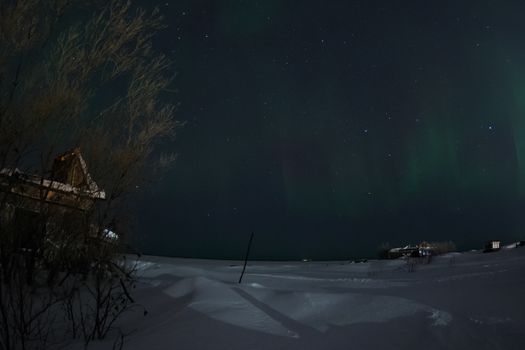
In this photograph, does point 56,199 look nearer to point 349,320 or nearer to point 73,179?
point 73,179

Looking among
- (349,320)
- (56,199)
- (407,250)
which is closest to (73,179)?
(56,199)

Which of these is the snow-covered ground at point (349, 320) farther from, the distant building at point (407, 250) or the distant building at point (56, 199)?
the distant building at point (407, 250)

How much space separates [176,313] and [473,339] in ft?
7.49

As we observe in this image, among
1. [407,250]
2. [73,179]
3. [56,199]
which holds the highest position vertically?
[73,179]

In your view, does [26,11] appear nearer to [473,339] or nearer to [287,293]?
[287,293]

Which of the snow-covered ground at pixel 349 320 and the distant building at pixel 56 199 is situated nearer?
the snow-covered ground at pixel 349 320

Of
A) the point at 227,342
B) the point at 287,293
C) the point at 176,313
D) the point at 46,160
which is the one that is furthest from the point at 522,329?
the point at 46,160

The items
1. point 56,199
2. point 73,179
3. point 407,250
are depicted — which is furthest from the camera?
point 407,250

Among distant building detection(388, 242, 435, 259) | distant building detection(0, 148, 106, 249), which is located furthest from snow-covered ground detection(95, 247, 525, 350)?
distant building detection(388, 242, 435, 259)

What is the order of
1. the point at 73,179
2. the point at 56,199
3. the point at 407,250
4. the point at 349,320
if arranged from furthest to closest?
the point at 407,250 < the point at 56,199 < the point at 73,179 < the point at 349,320

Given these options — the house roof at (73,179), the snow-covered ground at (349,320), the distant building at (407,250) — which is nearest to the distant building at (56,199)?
the house roof at (73,179)

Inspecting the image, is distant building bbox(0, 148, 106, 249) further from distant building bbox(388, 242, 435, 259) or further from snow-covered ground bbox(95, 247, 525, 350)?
distant building bbox(388, 242, 435, 259)

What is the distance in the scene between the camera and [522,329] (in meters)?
2.26

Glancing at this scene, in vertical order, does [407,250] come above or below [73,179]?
below
